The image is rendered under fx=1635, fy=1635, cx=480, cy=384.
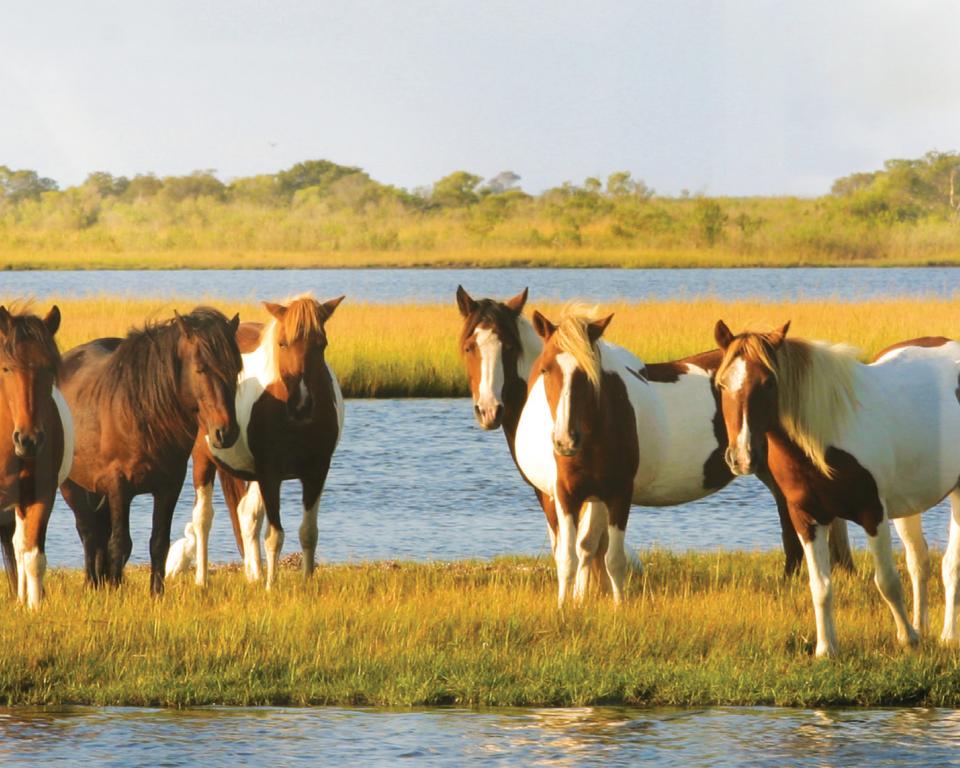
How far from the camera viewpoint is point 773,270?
70500 mm

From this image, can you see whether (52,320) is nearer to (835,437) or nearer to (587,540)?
(587,540)

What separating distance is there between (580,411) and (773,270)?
63.1 metres

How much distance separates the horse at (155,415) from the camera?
9578mm

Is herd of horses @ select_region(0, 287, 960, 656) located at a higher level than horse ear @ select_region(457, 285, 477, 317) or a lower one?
lower

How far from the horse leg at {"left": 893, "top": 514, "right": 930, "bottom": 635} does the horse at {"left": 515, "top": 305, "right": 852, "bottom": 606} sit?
1.51 metres

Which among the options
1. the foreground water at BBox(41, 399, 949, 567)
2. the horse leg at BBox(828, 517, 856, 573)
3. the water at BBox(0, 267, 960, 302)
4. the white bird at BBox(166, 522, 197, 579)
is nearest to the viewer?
the horse leg at BBox(828, 517, 856, 573)

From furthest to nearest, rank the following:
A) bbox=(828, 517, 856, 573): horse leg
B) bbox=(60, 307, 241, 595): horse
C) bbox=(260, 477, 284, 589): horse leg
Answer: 1. bbox=(828, 517, 856, 573): horse leg
2. bbox=(260, 477, 284, 589): horse leg
3. bbox=(60, 307, 241, 595): horse

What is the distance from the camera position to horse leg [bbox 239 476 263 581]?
1100 centimetres

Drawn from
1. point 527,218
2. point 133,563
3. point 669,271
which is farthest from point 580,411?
point 527,218

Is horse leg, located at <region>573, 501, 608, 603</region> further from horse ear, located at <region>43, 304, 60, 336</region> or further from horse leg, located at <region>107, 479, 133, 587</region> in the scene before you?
horse ear, located at <region>43, 304, 60, 336</region>

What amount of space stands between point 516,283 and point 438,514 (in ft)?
136

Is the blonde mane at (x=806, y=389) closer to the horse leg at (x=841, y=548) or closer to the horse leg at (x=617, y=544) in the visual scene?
the horse leg at (x=617, y=544)

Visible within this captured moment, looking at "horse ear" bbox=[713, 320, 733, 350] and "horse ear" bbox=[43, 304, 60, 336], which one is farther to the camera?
"horse ear" bbox=[43, 304, 60, 336]

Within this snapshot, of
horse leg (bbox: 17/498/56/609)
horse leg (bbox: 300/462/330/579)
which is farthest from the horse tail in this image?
horse leg (bbox: 17/498/56/609)
